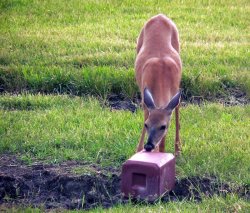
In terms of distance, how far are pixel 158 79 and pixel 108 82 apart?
2.35 meters

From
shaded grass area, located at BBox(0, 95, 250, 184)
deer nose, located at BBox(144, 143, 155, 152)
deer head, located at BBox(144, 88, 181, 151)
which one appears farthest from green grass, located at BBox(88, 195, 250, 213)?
deer head, located at BBox(144, 88, 181, 151)

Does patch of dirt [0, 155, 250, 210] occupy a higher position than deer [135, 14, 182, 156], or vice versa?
deer [135, 14, 182, 156]

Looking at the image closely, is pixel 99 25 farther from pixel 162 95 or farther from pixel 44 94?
pixel 162 95

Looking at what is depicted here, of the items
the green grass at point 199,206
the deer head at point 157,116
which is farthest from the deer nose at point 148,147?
the green grass at point 199,206

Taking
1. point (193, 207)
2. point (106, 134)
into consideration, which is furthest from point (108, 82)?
point (193, 207)

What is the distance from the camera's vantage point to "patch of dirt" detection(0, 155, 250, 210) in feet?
23.0

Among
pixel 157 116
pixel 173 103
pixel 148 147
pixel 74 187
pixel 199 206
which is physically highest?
pixel 173 103

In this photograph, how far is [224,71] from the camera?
10867 millimetres

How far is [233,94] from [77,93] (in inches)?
86.2

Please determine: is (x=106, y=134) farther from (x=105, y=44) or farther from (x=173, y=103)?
(x=105, y=44)

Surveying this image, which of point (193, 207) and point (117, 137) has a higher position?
point (193, 207)

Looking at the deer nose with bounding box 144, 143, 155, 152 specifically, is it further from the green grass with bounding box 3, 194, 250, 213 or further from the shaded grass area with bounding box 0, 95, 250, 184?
the green grass with bounding box 3, 194, 250, 213

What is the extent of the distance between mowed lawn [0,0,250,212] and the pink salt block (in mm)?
282

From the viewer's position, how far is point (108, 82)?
10469 millimetres
